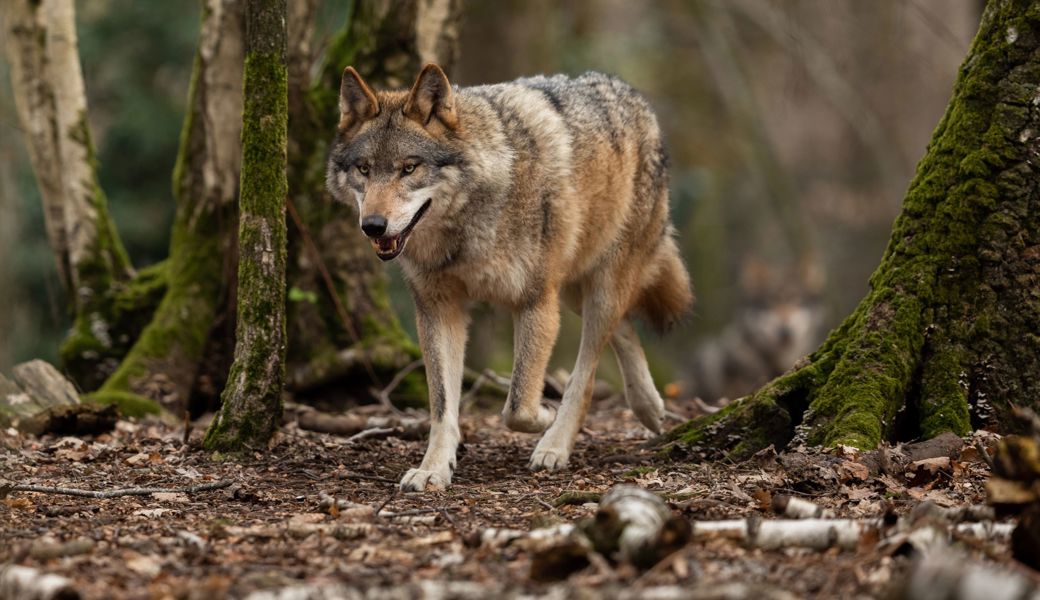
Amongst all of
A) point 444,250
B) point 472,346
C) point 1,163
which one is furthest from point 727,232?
point 444,250

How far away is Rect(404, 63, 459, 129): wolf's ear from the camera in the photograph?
5.30m

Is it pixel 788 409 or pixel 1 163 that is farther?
pixel 1 163

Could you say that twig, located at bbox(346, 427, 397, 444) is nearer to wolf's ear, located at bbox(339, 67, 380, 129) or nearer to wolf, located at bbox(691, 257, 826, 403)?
wolf's ear, located at bbox(339, 67, 380, 129)

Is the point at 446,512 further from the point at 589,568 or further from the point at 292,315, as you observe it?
the point at 292,315

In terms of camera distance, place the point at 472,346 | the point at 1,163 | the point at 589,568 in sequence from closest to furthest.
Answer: the point at 589,568 < the point at 472,346 < the point at 1,163

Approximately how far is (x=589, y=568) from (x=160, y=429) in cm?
427

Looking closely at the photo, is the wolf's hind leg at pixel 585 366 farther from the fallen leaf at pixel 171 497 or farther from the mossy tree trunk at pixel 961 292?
the fallen leaf at pixel 171 497

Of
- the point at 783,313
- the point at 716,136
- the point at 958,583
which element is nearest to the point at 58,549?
the point at 958,583

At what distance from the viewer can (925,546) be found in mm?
3076

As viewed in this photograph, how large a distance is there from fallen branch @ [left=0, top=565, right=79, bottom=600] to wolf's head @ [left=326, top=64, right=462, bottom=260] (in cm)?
234

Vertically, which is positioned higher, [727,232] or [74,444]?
[727,232]

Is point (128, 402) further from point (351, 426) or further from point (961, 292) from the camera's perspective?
point (961, 292)

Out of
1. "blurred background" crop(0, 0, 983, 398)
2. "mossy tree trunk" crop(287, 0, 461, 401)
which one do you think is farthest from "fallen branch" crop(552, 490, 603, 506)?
"mossy tree trunk" crop(287, 0, 461, 401)

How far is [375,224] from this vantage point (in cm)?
488
